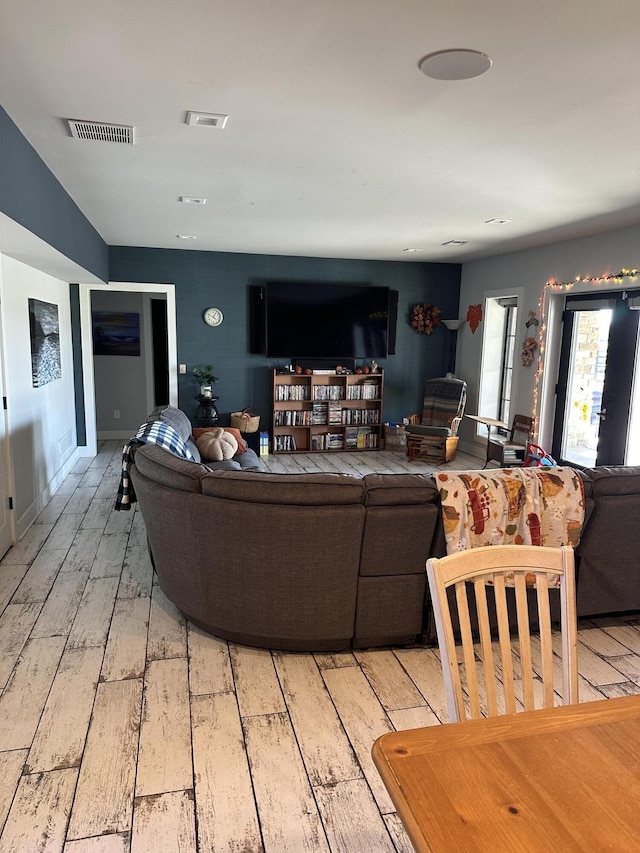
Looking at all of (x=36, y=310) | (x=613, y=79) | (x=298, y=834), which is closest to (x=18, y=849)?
(x=298, y=834)

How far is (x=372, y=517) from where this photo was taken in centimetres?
267

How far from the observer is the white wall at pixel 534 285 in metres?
5.57

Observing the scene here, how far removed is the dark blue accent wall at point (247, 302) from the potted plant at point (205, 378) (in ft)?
0.39

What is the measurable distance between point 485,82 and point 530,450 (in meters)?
4.28

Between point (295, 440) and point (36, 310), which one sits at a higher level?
point (36, 310)

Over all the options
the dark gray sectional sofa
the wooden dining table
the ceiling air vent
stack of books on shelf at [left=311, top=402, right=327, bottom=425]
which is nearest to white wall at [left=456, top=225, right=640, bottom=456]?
stack of books on shelf at [left=311, top=402, right=327, bottom=425]

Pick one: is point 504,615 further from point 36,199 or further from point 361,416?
point 361,416

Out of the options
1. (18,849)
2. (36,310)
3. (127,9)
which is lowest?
(18,849)

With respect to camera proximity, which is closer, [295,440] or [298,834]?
[298,834]

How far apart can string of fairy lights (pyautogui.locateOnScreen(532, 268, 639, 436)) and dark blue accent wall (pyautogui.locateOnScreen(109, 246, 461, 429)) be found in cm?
214

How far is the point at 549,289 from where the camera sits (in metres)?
6.39

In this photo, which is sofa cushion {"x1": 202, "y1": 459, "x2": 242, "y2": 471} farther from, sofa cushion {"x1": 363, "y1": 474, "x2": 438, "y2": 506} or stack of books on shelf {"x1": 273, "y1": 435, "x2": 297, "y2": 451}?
stack of books on shelf {"x1": 273, "y1": 435, "x2": 297, "y2": 451}

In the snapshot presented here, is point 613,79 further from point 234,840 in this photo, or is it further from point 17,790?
point 17,790

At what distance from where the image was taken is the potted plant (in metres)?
7.60
